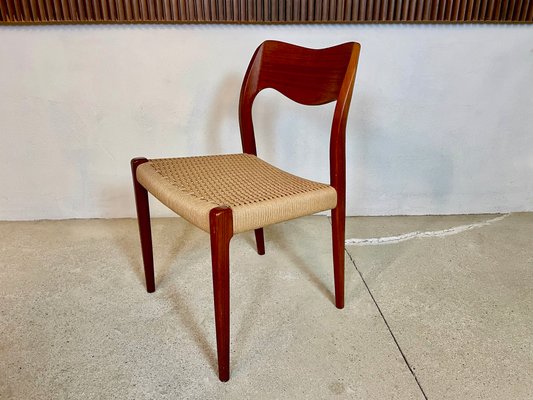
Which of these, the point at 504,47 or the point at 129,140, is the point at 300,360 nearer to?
the point at 129,140

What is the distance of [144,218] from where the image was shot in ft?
3.87

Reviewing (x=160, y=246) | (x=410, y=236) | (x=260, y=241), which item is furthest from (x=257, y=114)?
(x=410, y=236)

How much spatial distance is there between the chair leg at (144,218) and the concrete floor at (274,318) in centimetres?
9

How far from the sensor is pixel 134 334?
108 centimetres

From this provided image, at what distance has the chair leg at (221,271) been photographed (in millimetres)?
815

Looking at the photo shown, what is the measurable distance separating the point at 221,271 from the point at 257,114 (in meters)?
1.07

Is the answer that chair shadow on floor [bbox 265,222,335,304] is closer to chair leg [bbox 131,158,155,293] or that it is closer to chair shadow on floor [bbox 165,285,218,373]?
chair shadow on floor [bbox 165,285,218,373]

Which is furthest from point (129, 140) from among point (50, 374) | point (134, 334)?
point (50, 374)

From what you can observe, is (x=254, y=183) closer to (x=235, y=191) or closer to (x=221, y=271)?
(x=235, y=191)

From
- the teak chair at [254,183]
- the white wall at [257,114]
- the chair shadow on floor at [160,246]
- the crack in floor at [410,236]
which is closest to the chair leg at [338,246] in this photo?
the teak chair at [254,183]

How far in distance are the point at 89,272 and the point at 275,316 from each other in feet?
2.34

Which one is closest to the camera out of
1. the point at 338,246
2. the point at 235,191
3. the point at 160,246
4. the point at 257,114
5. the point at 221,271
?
the point at 221,271

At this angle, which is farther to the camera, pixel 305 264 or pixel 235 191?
pixel 305 264

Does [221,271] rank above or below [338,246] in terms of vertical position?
above
